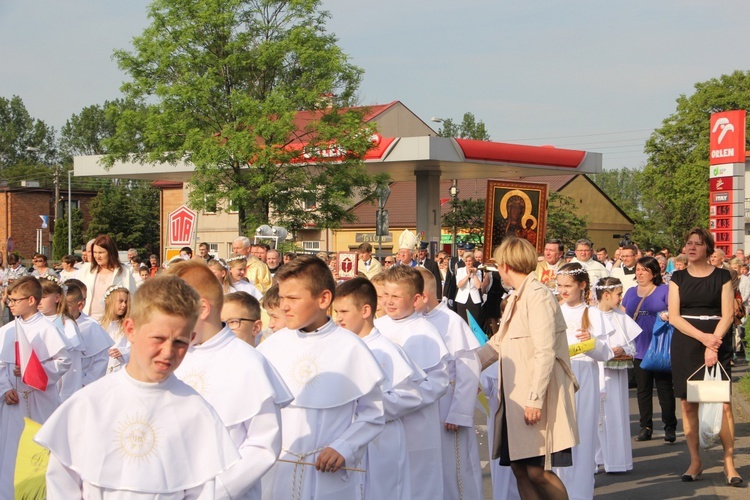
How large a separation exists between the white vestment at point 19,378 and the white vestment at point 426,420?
9.06 feet

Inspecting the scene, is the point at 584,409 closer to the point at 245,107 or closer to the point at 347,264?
the point at 347,264

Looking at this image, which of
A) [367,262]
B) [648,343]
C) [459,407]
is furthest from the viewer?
[367,262]

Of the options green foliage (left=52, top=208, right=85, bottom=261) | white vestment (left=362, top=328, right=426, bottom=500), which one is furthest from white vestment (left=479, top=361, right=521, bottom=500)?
green foliage (left=52, top=208, right=85, bottom=261)

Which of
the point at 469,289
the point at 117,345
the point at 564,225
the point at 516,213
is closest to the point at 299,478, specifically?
the point at 117,345

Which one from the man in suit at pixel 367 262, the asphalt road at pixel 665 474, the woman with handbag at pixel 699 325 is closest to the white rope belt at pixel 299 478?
the asphalt road at pixel 665 474

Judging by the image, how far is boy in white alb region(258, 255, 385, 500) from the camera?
15.4 ft

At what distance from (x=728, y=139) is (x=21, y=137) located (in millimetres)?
109345

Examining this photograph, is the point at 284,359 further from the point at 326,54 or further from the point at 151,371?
the point at 326,54

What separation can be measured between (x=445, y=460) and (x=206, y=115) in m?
24.5

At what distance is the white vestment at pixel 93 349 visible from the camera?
8.50m

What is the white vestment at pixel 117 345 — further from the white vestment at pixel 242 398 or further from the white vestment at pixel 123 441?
the white vestment at pixel 123 441

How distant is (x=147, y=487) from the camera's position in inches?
133

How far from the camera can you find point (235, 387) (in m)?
4.08

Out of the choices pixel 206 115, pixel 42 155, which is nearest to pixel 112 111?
pixel 206 115
